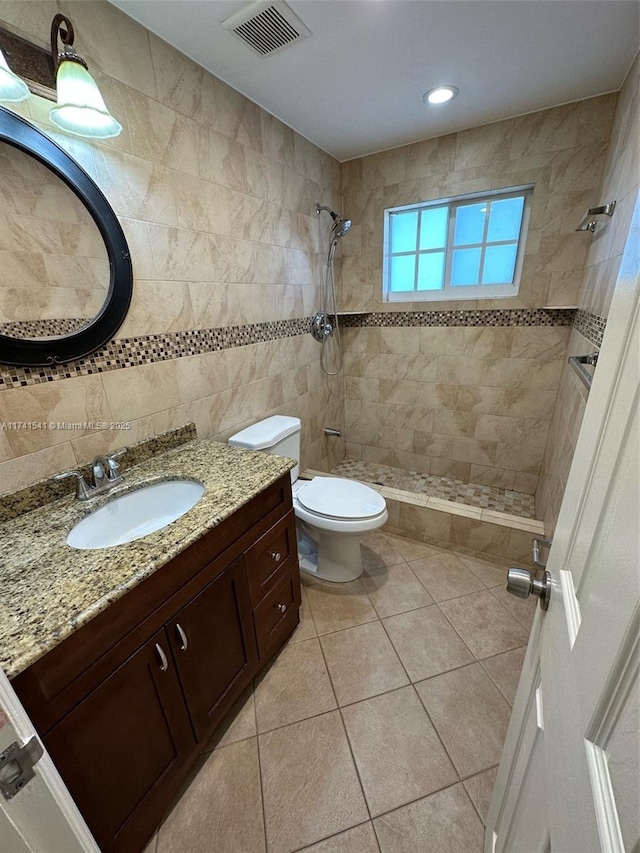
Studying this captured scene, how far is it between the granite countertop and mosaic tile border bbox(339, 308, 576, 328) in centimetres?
166

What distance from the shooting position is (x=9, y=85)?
801 mm

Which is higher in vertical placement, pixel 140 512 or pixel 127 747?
pixel 140 512

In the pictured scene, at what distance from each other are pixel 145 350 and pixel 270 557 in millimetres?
931

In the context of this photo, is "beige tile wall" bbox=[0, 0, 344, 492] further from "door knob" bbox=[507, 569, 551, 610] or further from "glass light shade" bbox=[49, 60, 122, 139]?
"door knob" bbox=[507, 569, 551, 610]

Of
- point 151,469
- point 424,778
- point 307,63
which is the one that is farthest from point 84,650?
point 307,63

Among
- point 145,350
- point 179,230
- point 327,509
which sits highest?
point 179,230

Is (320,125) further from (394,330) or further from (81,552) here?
(81,552)

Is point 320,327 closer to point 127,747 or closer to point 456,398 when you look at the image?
point 456,398

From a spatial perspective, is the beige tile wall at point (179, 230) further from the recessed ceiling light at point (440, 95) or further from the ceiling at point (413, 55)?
the recessed ceiling light at point (440, 95)

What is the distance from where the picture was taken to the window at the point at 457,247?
6.95ft

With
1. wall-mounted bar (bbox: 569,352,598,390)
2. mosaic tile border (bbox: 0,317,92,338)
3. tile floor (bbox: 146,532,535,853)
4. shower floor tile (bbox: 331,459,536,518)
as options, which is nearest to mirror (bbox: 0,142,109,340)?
mosaic tile border (bbox: 0,317,92,338)

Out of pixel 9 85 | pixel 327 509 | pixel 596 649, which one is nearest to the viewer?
pixel 596 649

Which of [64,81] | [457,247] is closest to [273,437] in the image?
[64,81]

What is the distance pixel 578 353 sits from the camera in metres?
1.71
